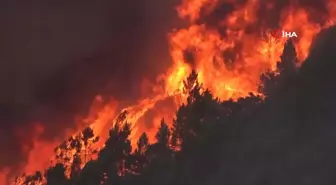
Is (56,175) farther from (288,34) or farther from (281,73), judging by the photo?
(288,34)

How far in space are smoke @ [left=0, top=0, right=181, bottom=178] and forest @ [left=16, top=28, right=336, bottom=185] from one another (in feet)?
19.9

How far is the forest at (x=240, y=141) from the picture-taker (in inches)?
1817

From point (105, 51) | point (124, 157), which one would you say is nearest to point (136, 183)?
point (124, 157)

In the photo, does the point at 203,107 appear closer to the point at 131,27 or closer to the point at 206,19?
the point at 206,19

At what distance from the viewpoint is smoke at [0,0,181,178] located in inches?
2525

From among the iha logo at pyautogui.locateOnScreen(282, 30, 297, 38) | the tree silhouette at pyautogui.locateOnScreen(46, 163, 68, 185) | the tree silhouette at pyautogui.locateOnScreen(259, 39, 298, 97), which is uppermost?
the iha logo at pyautogui.locateOnScreen(282, 30, 297, 38)

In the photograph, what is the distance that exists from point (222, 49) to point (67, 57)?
19.4m

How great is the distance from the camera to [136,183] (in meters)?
52.4

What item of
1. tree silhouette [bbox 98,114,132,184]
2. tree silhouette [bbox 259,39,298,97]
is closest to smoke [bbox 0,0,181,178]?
tree silhouette [bbox 98,114,132,184]

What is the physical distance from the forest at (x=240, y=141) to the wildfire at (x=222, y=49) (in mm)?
1703

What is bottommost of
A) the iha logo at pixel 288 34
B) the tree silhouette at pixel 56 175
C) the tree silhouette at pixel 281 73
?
the tree silhouette at pixel 56 175

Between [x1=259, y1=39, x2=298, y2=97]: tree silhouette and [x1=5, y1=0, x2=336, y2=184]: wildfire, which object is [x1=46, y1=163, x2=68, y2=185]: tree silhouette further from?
[x1=259, y1=39, x2=298, y2=97]: tree silhouette

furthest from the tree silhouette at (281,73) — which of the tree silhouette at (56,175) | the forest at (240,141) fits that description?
the tree silhouette at (56,175)

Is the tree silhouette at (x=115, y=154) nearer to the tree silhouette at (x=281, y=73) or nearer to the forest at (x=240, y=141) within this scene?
the forest at (x=240, y=141)
